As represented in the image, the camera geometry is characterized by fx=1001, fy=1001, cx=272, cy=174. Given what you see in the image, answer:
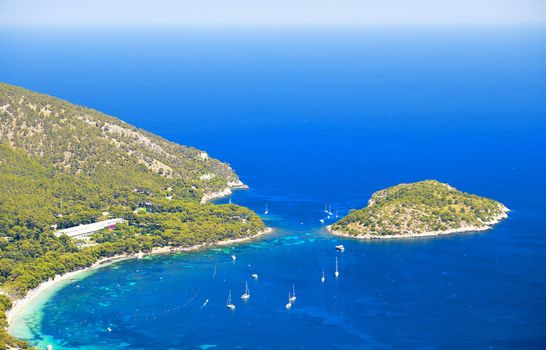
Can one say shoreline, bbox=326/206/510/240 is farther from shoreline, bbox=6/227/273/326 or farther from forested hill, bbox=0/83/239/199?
forested hill, bbox=0/83/239/199

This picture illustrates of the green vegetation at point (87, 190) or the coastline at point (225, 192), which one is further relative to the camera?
the coastline at point (225, 192)

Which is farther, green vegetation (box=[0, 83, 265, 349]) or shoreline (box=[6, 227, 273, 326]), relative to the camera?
green vegetation (box=[0, 83, 265, 349])

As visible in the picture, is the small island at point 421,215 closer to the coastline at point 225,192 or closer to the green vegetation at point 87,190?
the green vegetation at point 87,190

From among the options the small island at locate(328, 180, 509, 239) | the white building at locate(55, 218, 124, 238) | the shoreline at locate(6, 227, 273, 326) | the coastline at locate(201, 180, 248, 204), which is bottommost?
the shoreline at locate(6, 227, 273, 326)

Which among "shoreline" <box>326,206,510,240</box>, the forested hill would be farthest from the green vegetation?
"shoreline" <box>326,206,510,240</box>

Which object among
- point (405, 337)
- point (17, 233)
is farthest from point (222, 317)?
point (17, 233)

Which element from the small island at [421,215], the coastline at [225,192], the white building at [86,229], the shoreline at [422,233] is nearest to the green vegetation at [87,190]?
the coastline at [225,192]
